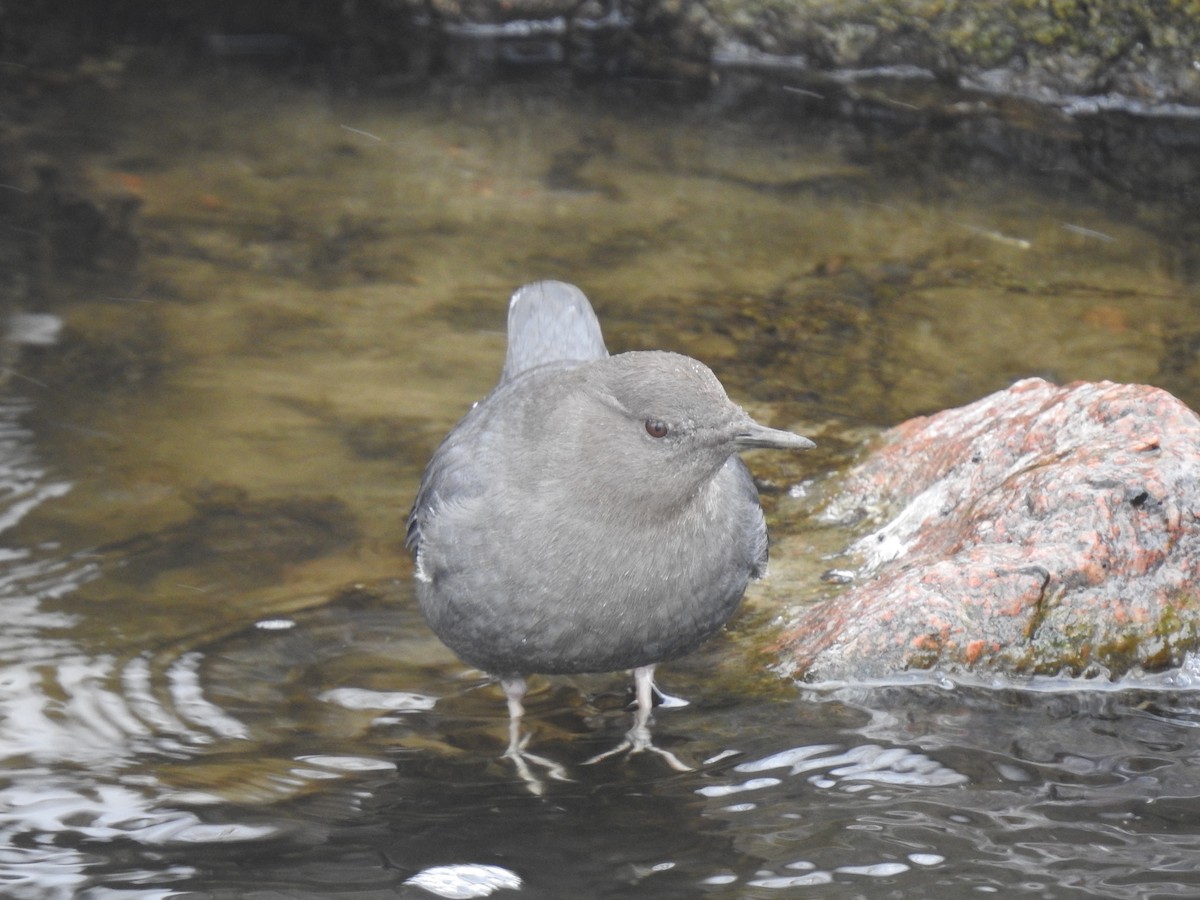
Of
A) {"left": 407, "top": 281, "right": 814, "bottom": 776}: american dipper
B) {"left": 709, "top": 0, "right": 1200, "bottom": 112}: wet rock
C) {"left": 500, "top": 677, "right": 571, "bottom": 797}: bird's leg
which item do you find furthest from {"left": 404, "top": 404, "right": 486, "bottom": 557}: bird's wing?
{"left": 709, "top": 0, "right": 1200, "bottom": 112}: wet rock

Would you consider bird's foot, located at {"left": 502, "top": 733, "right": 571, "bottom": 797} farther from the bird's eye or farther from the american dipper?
the bird's eye

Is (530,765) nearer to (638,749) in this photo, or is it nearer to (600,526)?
(638,749)

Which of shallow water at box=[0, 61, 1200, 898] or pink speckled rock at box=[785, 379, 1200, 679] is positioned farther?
pink speckled rock at box=[785, 379, 1200, 679]

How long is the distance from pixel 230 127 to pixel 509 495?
556 centimetres

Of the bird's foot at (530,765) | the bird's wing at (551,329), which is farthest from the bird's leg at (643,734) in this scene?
the bird's wing at (551,329)

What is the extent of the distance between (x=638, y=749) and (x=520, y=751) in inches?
13.5

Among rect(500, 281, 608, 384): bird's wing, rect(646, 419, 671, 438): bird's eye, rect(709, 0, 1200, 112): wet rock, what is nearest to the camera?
rect(646, 419, 671, 438): bird's eye

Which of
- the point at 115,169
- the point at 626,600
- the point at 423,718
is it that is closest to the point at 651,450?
the point at 626,600

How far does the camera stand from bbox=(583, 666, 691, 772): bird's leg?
11.8 feet

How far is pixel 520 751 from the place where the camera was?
3803mm

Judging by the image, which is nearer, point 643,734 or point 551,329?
point 643,734

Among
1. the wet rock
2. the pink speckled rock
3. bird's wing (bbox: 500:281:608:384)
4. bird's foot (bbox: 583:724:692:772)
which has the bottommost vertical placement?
bird's foot (bbox: 583:724:692:772)

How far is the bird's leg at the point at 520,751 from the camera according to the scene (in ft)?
11.8

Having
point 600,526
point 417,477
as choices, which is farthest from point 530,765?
point 417,477
